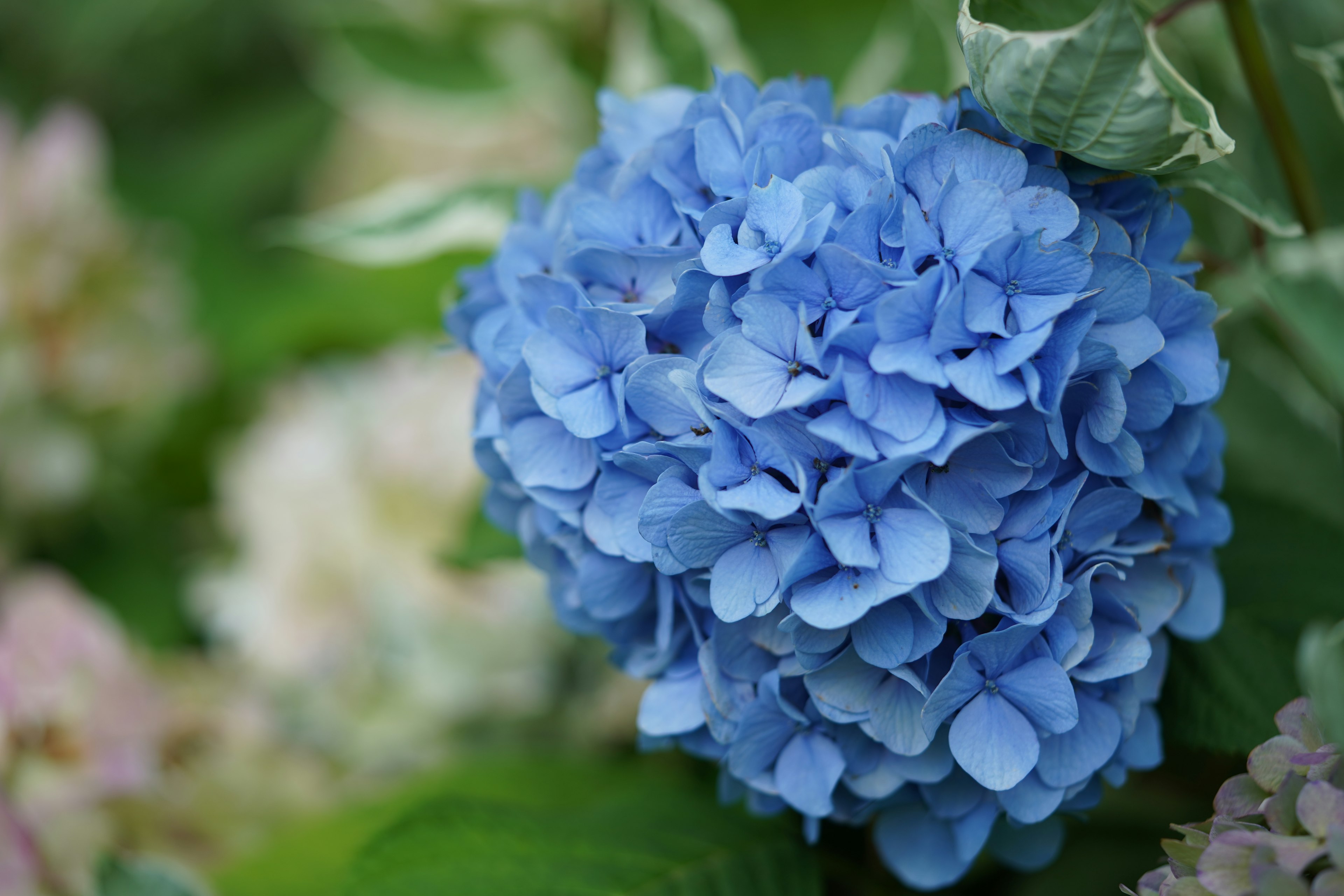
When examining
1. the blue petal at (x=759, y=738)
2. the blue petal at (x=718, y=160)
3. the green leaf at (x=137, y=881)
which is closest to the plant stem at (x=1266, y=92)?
the blue petal at (x=718, y=160)

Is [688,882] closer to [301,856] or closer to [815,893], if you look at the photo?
[815,893]

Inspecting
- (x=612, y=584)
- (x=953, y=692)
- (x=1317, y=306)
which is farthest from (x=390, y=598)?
(x=1317, y=306)

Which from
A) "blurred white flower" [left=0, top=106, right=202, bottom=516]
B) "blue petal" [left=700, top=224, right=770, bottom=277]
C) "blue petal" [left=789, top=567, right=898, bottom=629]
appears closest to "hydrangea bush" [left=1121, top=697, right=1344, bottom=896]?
"blue petal" [left=789, top=567, right=898, bottom=629]

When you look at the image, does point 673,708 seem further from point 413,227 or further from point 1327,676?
point 413,227

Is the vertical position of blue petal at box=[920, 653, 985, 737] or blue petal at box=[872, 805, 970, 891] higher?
blue petal at box=[920, 653, 985, 737]

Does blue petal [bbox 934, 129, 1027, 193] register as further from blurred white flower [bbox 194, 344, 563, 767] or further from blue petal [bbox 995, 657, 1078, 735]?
blurred white flower [bbox 194, 344, 563, 767]

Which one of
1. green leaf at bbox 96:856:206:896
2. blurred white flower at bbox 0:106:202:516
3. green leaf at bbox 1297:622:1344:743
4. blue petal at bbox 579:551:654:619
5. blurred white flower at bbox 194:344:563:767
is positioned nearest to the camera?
green leaf at bbox 1297:622:1344:743

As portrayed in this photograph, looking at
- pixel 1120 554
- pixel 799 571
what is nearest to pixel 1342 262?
pixel 1120 554

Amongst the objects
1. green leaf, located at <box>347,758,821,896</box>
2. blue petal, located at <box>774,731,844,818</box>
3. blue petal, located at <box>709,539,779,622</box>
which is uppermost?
blue petal, located at <box>709,539,779,622</box>

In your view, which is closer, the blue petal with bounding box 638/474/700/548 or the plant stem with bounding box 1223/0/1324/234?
the blue petal with bounding box 638/474/700/548
